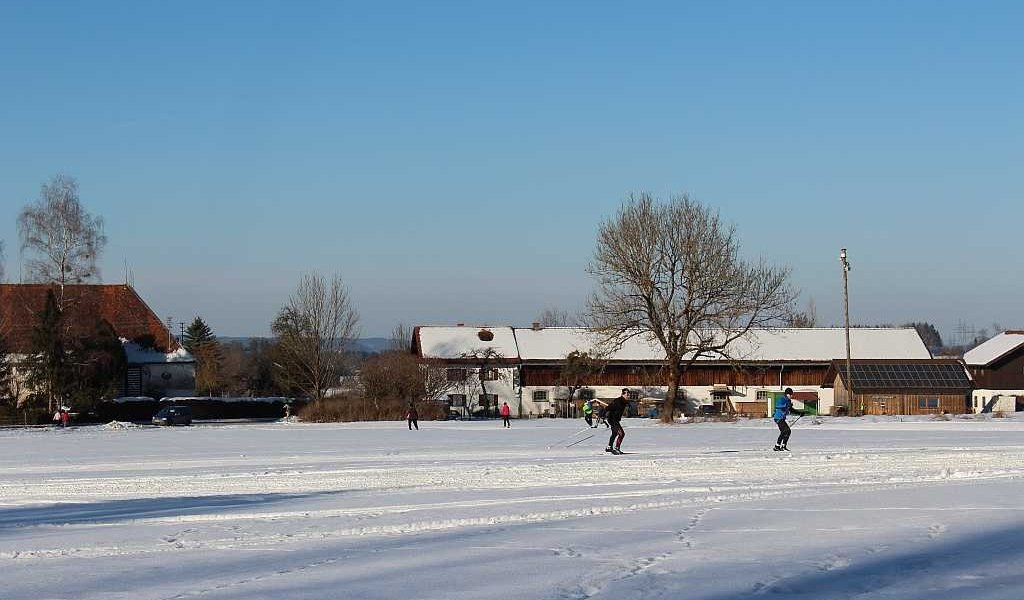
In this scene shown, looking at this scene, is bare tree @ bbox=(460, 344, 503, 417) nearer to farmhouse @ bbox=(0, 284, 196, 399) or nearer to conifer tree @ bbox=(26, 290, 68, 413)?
farmhouse @ bbox=(0, 284, 196, 399)

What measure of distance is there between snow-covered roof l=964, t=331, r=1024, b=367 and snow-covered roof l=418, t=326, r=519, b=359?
3038 cm

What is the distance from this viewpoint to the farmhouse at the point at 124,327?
58.5 meters

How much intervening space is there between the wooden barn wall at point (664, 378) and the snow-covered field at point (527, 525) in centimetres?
4630

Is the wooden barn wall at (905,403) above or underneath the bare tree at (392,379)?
underneath

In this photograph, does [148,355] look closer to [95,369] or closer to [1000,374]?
[95,369]

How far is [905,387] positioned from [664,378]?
49.9ft

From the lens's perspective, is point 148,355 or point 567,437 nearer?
point 567,437

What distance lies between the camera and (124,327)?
74.0 metres

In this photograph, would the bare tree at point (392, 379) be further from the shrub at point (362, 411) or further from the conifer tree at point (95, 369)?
the conifer tree at point (95, 369)

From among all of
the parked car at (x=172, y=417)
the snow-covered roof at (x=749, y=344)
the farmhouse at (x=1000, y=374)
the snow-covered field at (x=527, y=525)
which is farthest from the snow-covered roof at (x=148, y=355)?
the farmhouse at (x=1000, y=374)

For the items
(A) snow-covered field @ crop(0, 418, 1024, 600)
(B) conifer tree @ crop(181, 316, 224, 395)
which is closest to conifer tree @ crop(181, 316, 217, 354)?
(B) conifer tree @ crop(181, 316, 224, 395)

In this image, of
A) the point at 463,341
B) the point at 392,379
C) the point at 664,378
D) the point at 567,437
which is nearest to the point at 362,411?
the point at 392,379

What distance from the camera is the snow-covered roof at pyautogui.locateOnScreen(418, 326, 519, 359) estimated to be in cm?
7569

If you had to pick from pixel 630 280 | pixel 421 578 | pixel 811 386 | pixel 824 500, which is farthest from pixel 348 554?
pixel 811 386
